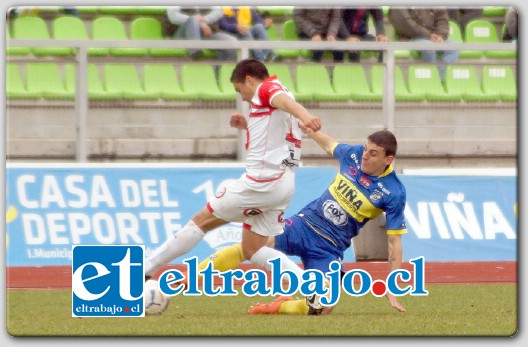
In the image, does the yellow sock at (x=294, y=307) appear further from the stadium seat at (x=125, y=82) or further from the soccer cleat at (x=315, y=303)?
the stadium seat at (x=125, y=82)

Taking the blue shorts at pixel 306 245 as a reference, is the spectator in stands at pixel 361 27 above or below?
above

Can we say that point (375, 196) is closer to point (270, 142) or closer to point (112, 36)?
point (270, 142)

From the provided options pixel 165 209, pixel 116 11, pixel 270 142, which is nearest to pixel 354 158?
pixel 270 142

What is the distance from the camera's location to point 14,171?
1200 centimetres

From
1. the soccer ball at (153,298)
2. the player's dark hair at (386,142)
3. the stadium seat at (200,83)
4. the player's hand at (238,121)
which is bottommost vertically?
the soccer ball at (153,298)

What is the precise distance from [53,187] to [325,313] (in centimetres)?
372

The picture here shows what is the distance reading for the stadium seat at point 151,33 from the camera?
12336 mm

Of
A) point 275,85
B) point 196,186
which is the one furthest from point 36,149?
point 275,85

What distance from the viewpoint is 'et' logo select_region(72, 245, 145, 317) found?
28.9 ft

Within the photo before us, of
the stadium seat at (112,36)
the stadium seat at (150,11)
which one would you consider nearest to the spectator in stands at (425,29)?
the stadium seat at (150,11)

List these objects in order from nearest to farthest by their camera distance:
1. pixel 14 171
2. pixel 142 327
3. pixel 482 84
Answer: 1. pixel 142 327
2. pixel 14 171
3. pixel 482 84

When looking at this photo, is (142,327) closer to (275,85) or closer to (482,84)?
(275,85)

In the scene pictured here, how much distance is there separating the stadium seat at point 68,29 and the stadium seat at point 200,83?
1016 mm

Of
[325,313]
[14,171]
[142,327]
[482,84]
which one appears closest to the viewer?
[142,327]
